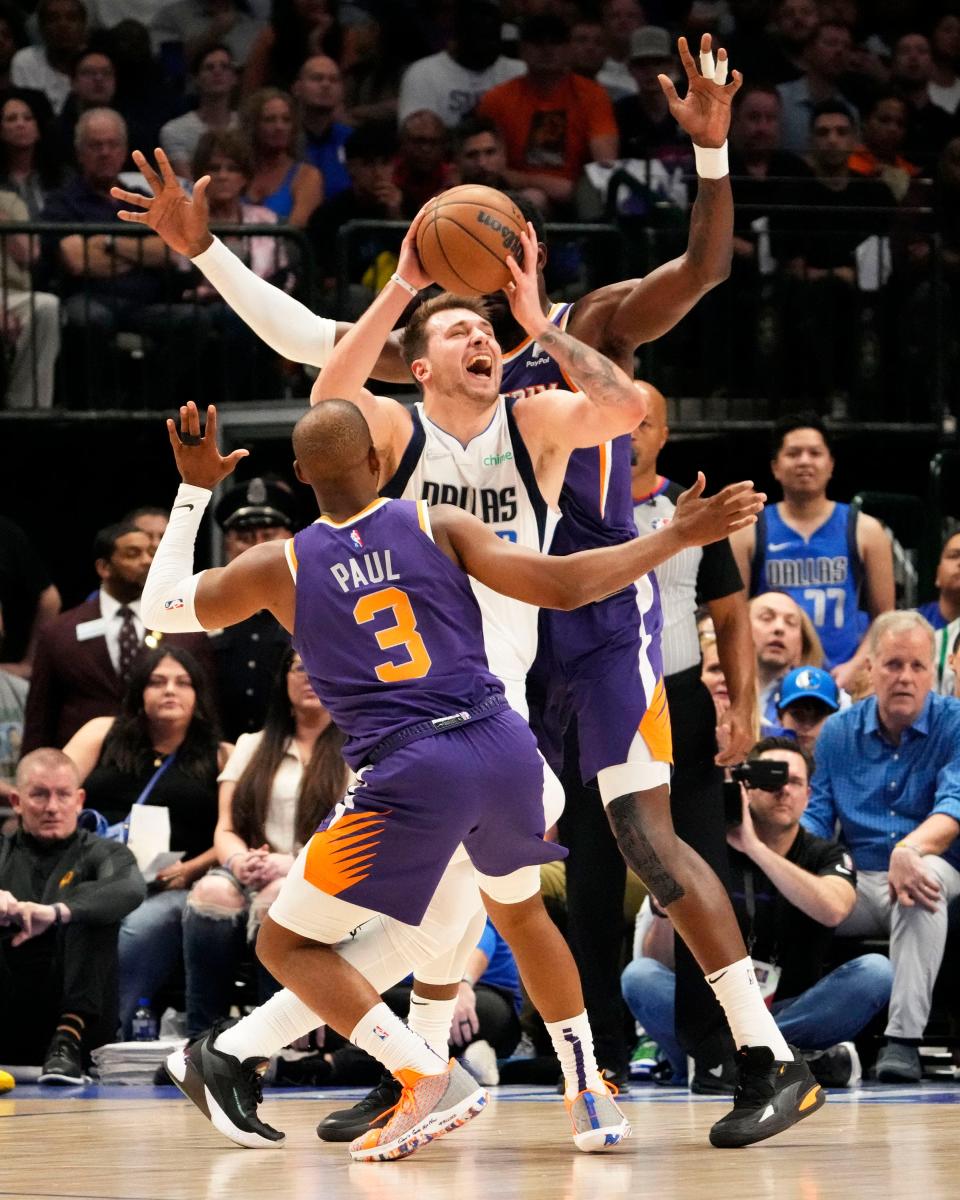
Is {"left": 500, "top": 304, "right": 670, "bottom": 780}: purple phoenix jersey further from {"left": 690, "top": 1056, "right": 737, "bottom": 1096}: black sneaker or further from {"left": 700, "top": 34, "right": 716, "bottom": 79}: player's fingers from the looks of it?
{"left": 690, "top": 1056, "right": 737, "bottom": 1096}: black sneaker

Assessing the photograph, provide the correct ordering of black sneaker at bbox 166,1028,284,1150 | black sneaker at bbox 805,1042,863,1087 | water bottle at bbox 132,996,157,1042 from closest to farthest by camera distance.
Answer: black sneaker at bbox 166,1028,284,1150 < black sneaker at bbox 805,1042,863,1087 < water bottle at bbox 132,996,157,1042

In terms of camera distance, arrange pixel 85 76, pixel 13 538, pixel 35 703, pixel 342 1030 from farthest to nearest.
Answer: pixel 85 76 < pixel 13 538 < pixel 35 703 < pixel 342 1030

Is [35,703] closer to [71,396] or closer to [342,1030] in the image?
[71,396]

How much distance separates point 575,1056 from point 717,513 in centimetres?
158

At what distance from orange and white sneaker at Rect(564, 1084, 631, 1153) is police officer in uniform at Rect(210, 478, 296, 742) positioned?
4412 mm

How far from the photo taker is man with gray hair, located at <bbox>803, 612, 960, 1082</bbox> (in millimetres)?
8164

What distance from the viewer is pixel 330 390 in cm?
572

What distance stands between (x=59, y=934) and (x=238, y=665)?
1.78m

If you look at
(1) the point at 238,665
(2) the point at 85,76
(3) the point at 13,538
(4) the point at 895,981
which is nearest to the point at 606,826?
(4) the point at 895,981

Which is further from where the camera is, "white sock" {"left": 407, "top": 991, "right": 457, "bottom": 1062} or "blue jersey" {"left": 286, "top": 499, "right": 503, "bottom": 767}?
"white sock" {"left": 407, "top": 991, "right": 457, "bottom": 1062}

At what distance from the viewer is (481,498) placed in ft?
19.1

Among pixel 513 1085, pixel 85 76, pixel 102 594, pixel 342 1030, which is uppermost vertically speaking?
pixel 85 76

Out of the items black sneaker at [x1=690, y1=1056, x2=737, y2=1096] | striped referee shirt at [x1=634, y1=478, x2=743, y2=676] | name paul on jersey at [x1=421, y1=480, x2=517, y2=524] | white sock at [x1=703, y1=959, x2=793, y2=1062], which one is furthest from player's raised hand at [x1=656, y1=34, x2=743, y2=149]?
black sneaker at [x1=690, y1=1056, x2=737, y2=1096]

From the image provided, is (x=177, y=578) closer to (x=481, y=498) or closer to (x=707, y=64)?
(x=481, y=498)
